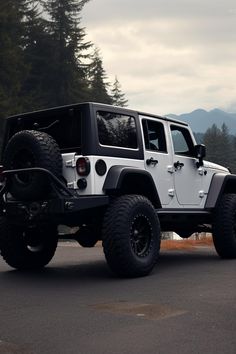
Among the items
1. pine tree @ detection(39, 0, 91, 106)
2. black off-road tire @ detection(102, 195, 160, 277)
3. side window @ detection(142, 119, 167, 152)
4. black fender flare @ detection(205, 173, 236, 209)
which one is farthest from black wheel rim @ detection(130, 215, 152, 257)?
pine tree @ detection(39, 0, 91, 106)

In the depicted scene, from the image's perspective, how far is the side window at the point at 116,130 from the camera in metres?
8.17

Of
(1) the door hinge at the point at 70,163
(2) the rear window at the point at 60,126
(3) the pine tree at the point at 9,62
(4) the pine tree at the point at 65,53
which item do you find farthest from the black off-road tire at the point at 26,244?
(4) the pine tree at the point at 65,53

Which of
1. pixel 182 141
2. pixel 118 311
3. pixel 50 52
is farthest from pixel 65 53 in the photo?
pixel 118 311

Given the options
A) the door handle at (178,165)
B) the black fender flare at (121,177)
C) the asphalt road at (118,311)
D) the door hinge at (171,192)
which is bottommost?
the asphalt road at (118,311)

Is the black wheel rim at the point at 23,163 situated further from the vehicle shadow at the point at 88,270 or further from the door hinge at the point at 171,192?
the door hinge at the point at 171,192

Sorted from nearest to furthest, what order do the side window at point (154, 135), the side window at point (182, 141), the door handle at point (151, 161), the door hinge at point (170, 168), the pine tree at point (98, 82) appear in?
the door handle at point (151, 161), the side window at point (154, 135), the door hinge at point (170, 168), the side window at point (182, 141), the pine tree at point (98, 82)

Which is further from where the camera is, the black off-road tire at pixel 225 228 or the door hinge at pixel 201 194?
the door hinge at pixel 201 194

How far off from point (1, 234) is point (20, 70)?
38028 mm

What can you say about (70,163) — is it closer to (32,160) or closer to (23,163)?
(32,160)

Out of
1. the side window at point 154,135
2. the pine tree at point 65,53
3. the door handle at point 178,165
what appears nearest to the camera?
the side window at point 154,135

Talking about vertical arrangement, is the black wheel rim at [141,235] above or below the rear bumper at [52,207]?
below

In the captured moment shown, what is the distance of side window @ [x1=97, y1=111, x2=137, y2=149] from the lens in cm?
817

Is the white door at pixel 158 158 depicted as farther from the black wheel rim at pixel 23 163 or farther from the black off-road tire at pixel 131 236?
the black wheel rim at pixel 23 163

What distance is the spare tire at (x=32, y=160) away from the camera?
768 cm
